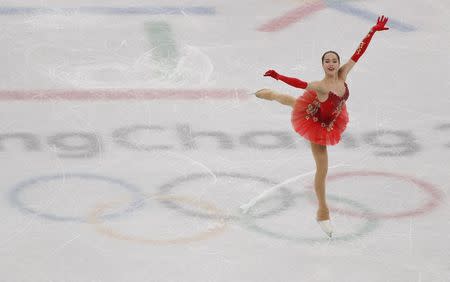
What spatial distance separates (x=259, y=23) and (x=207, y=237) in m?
3.84

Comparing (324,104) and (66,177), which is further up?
(324,104)

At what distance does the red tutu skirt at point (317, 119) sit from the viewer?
5910mm

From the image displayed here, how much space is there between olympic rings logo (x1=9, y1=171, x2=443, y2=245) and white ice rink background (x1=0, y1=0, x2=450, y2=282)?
1 centimetres

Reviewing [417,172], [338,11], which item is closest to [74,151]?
[417,172]

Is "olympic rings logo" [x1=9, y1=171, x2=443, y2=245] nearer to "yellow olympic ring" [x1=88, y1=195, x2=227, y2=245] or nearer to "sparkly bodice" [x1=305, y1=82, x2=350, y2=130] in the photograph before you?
"yellow olympic ring" [x1=88, y1=195, x2=227, y2=245]

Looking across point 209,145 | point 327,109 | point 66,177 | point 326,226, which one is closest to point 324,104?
point 327,109

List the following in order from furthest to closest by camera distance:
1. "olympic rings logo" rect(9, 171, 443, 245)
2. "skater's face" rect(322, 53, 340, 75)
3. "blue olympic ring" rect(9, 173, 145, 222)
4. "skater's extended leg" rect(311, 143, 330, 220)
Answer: "blue olympic ring" rect(9, 173, 145, 222)
"olympic rings logo" rect(9, 171, 443, 245)
"skater's extended leg" rect(311, 143, 330, 220)
"skater's face" rect(322, 53, 340, 75)

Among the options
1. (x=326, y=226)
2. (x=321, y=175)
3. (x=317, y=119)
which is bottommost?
(x=326, y=226)

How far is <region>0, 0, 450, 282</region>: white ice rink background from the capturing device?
6121 mm

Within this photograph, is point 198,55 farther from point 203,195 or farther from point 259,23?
point 203,195

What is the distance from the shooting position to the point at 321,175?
20.1ft

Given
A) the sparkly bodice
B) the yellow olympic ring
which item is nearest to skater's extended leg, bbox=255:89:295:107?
the sparkly bodice

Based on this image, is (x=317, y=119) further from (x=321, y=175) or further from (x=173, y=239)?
(x=173, y=239)

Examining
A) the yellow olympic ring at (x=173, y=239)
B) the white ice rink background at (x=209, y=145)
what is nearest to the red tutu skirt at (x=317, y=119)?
the white ice rink background at (x=209, y=145)
